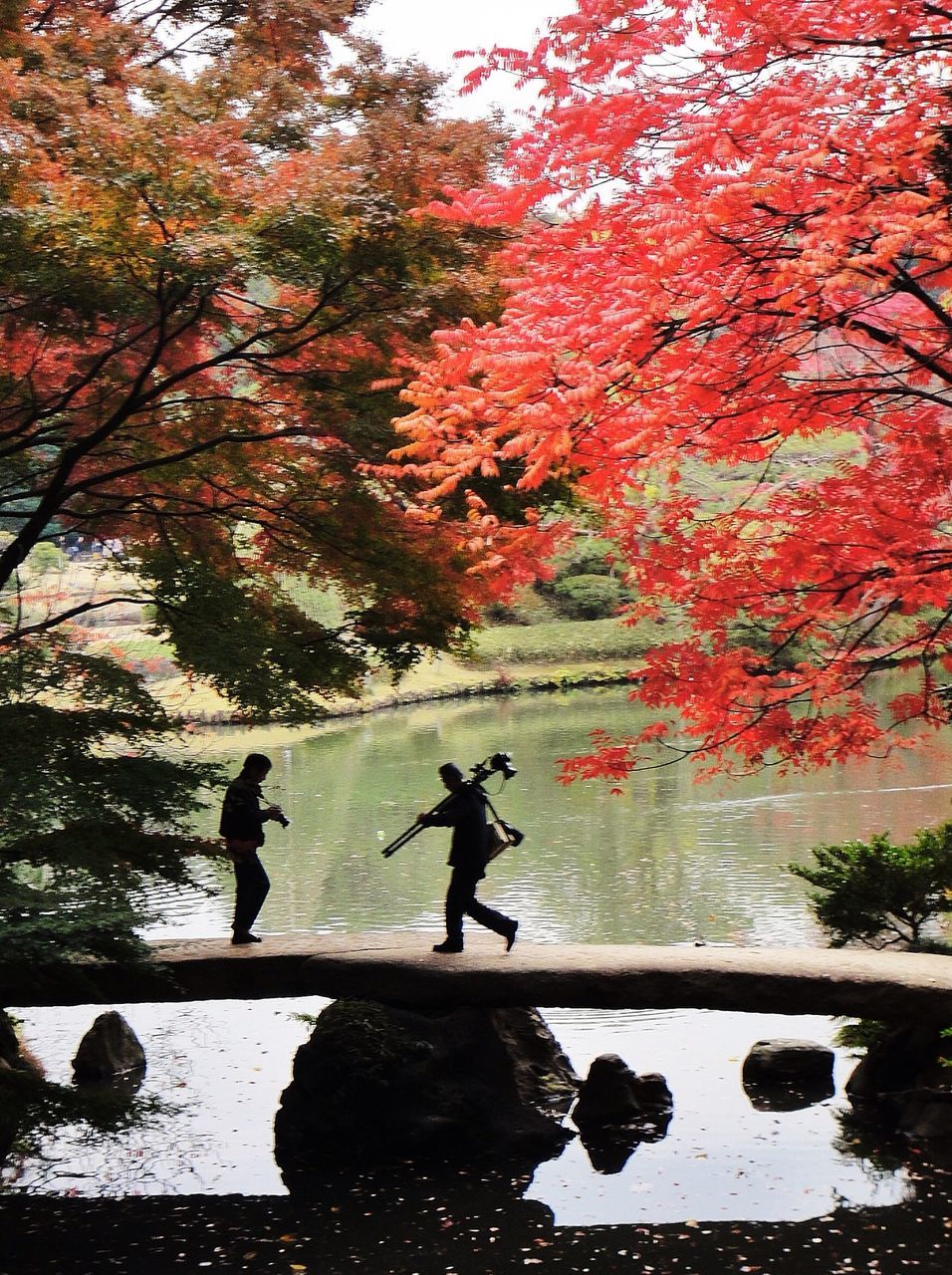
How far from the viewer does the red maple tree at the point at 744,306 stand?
4.20 metres

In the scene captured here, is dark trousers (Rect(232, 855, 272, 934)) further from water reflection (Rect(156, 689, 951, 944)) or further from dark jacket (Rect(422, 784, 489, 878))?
dark jacket (Rect(422, 784, 489, 878))

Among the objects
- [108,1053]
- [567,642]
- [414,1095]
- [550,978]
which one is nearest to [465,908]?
[550,978]

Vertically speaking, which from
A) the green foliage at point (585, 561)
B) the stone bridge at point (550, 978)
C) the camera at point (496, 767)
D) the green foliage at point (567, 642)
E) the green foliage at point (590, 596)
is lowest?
the stone bridge at point (550, 978)

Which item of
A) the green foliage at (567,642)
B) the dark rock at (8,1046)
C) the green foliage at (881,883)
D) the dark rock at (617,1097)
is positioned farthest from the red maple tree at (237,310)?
the green foliage at (567,642)

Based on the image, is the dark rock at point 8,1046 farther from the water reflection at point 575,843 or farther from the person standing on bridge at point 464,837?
the person standing on bridge at point 464,837

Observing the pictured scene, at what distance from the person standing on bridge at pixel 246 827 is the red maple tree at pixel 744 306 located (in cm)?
192

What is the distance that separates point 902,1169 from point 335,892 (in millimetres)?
7144

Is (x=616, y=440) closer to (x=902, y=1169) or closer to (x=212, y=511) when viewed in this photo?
(x=212, y=511)

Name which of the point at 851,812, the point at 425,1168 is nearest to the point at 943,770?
the point at 851,812

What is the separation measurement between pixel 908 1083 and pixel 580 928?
4.09m

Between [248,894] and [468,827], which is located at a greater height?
[468,827]

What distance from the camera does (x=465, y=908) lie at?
6934 millimetres

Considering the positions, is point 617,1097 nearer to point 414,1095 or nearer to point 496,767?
point 414,1095

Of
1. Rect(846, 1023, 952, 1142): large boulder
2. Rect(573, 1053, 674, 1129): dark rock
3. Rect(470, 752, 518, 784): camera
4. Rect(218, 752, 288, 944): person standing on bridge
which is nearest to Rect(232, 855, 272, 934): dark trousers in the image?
Rect(218, 752, 288, 944): person standing on bridge
